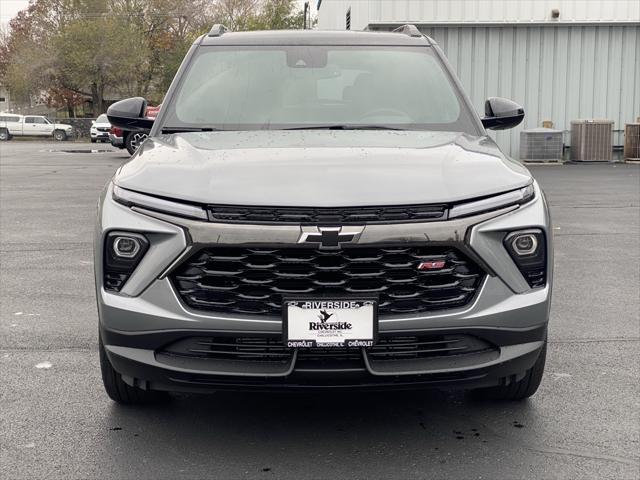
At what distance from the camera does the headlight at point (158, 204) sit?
300cm

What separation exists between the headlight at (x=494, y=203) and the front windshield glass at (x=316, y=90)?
3.33 feet

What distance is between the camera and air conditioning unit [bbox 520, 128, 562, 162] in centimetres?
1959

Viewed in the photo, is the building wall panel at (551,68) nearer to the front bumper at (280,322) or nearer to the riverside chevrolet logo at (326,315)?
the front bumper at (280,322)

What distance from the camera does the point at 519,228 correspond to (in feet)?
10.1

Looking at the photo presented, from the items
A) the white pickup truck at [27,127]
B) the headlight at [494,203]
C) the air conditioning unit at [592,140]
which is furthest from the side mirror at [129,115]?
the white pickup truck at [27,127]

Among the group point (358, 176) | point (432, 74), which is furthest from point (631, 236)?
point (358, 176)

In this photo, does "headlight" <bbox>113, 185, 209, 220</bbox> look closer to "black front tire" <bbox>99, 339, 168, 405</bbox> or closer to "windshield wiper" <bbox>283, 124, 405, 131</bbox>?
"black front tire" <bbox>99, 339, 168, 405</bbox>

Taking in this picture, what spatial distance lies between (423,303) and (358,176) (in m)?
0.53

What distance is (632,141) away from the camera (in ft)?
66.9

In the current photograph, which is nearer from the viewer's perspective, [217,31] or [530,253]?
[530,253]

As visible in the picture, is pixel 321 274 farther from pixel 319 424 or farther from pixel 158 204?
pixel 319 424

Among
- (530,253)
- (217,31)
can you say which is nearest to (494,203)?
(530,253)

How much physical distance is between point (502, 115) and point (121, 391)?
2548 mm

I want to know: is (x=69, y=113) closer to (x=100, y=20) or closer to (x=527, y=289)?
(x=100, y=20)
